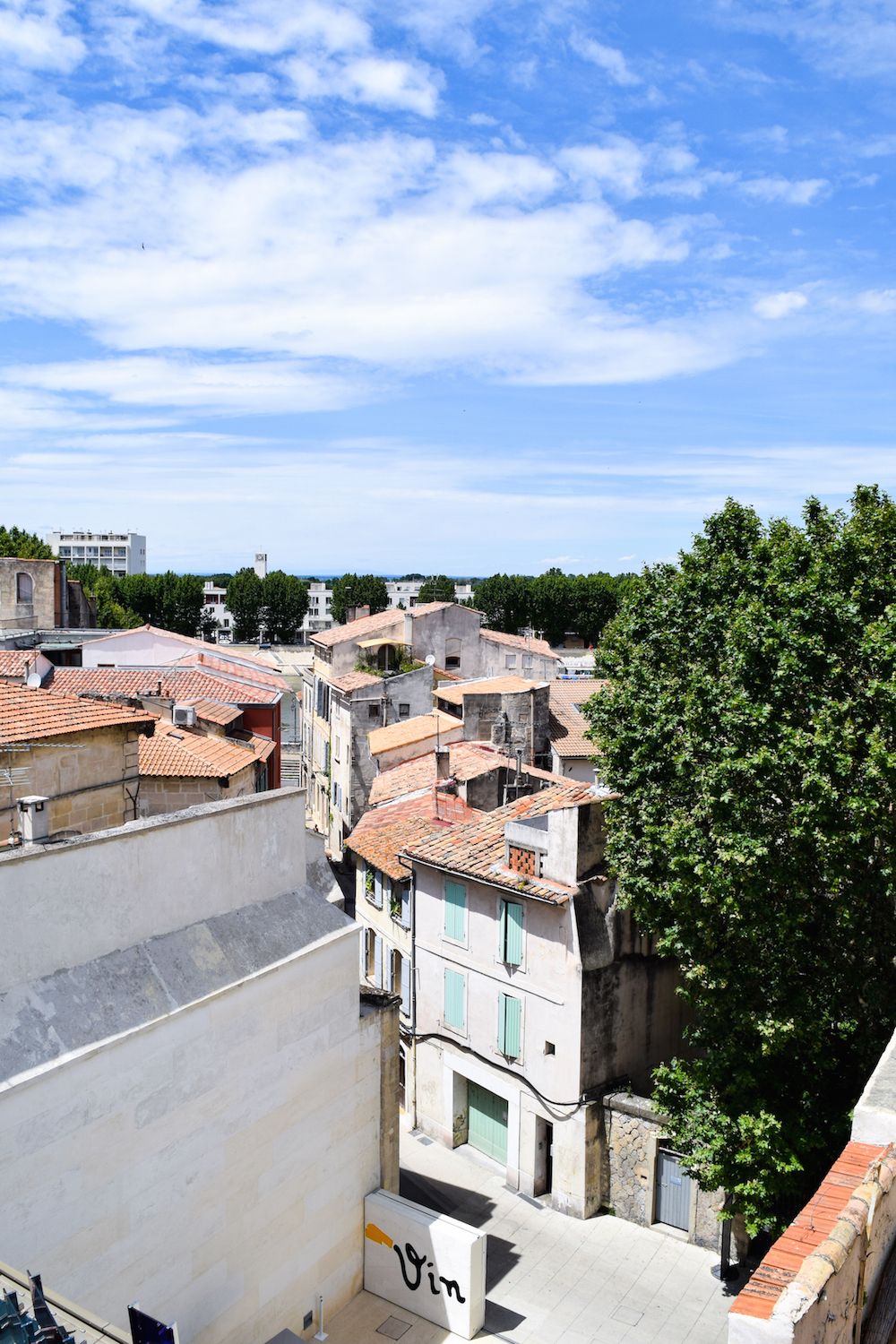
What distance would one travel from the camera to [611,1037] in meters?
21.6

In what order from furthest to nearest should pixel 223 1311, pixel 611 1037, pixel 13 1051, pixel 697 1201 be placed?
pixel 611 1037 → pixel 697 1201 → pixel 223 1311 → pixel 13 1051

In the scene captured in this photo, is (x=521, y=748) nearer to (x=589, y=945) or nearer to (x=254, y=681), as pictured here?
(x=254, y=681)

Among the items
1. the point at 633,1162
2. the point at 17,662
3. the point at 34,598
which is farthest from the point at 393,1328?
the point at 34,598

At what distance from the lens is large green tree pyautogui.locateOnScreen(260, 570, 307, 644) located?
121062 millimetres

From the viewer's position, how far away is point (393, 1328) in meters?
16.0

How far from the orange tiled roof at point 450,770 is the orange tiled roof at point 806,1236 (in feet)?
77.9

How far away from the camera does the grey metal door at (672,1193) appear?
67.2ft

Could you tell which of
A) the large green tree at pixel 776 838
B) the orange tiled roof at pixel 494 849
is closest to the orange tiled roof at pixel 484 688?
the orange tiled roof at pixel 494 849

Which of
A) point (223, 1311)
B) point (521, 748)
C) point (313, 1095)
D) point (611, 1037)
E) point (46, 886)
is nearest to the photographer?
point (46, 886)

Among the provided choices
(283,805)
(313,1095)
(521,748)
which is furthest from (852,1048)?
(521,748)

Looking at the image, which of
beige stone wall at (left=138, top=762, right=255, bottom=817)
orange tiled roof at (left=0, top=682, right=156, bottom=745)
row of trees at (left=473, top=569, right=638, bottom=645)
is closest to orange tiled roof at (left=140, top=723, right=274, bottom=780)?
beige stone wall at (left=138, top=762, right=255, bottom=817)

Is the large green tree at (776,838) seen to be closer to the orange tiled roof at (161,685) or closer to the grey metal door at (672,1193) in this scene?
the grey metal door at (672,1193)

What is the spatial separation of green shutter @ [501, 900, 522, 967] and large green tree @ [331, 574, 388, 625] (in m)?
92.2

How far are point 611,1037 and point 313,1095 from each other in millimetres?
8722
